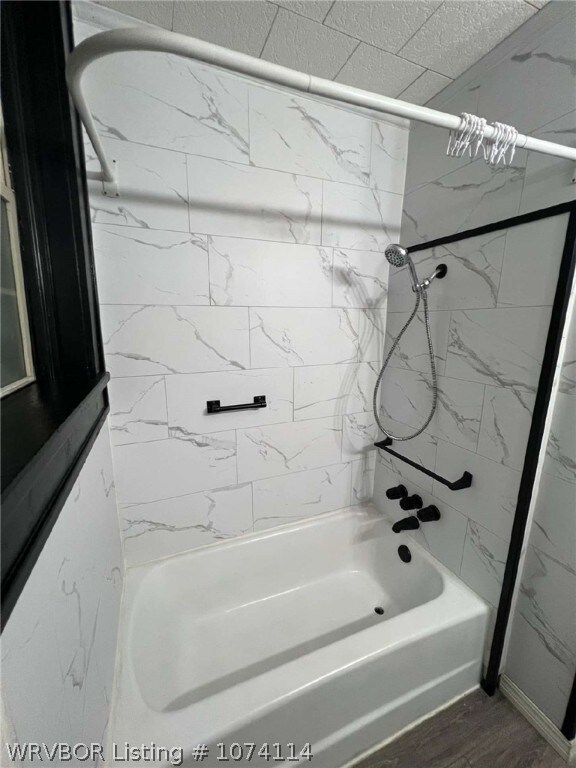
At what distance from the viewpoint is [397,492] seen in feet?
4.92

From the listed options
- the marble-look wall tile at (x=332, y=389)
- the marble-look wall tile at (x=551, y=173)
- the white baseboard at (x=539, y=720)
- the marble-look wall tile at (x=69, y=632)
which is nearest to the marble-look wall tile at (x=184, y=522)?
the marble-look wall tile at (x=69, y=632)

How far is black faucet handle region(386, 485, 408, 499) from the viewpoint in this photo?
1.49 m

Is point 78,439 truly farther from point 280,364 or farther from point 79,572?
point 280,364

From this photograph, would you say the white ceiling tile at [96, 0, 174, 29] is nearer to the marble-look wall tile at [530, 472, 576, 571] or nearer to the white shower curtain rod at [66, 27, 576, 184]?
the white shower curtain rod at [66, 27, 576, 184]

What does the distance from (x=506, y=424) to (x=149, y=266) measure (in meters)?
1.42

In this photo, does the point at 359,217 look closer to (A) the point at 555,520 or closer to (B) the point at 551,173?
(B) the point at 551,173

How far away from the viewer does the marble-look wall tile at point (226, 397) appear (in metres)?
1.28

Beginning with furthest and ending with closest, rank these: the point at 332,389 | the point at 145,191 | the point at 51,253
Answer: the point at 332,389
the point at 145,191
the point at 51,253

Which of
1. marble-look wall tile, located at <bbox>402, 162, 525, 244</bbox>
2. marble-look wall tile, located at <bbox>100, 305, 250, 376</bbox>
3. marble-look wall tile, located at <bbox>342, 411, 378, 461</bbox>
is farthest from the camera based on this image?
marble-look wall tile, located at <bbox>342, 411, 378, 461</bbox>

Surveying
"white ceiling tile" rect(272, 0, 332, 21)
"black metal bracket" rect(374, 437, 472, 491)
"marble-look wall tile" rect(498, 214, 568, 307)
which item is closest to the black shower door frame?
"marble-look wall tile" rect(498, 214, 568, 307)

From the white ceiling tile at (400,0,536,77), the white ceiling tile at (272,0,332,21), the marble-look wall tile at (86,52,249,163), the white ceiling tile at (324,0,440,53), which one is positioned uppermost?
the white ceiling tile at (400,0,536,77)

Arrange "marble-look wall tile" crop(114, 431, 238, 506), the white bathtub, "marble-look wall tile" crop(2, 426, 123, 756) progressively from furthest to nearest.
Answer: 1. "marble-look wall tile" crop(114, 431, 238, 506)
2. the white bathtub
3. "marble-look wall tile" crop(2, 426, 123, 756)

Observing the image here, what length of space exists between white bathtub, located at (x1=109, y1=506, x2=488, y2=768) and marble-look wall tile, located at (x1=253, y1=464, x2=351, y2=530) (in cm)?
7

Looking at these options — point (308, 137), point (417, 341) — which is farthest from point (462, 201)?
point (308, 137)
